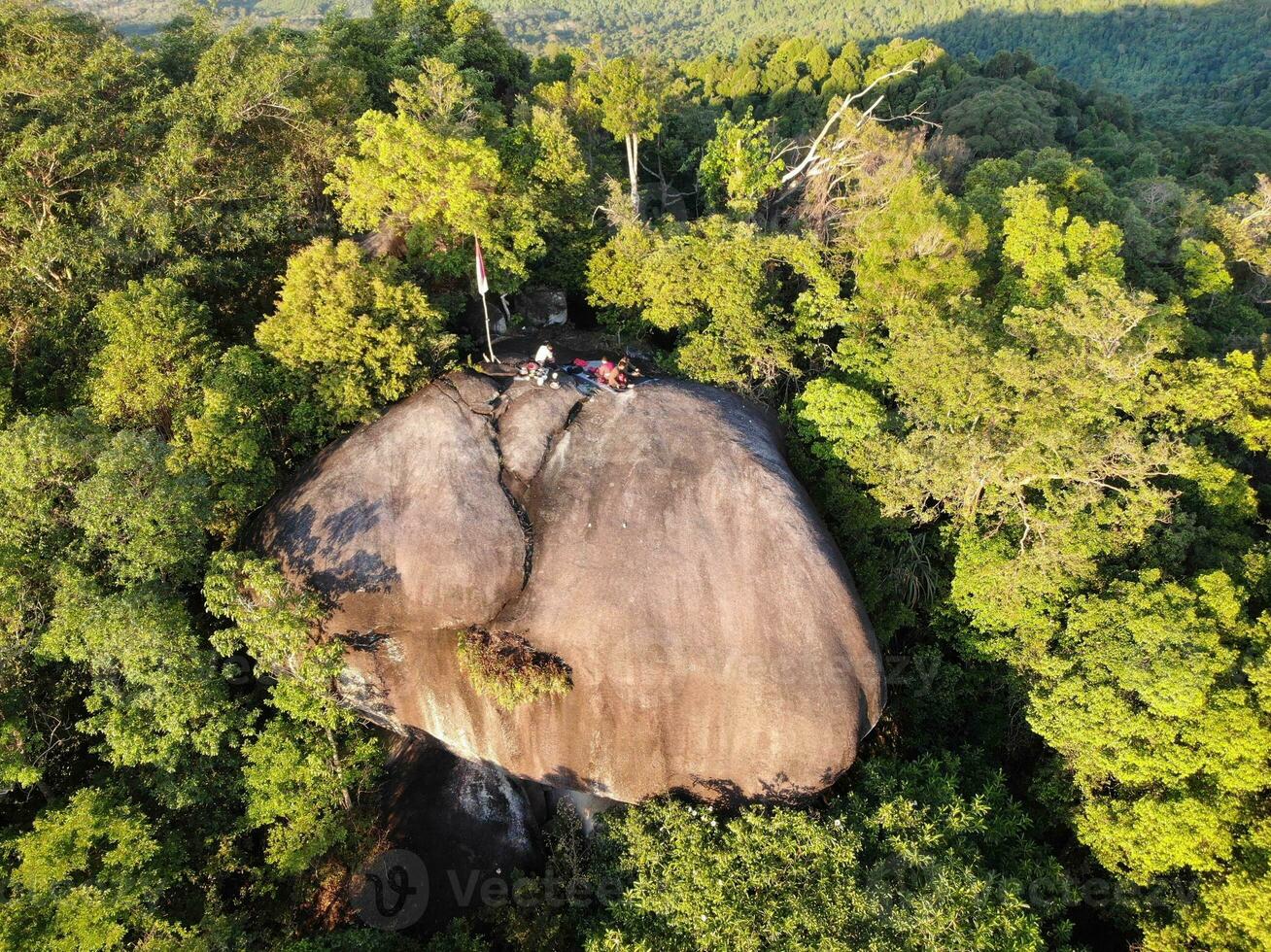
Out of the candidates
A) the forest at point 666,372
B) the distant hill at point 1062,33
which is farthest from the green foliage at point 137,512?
the distant hill at point 1062,33

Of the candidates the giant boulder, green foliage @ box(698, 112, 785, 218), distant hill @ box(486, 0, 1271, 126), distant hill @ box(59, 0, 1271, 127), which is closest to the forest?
the giant boulder

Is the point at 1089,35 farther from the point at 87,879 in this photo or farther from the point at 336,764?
the point at 87,879

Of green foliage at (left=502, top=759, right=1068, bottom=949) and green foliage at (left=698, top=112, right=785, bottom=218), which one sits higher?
green foliage at (left=698, top=112, right=785, bottom=218)

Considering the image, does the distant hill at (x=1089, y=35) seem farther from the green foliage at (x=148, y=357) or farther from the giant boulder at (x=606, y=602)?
the green foliage at (x=148, y=357)

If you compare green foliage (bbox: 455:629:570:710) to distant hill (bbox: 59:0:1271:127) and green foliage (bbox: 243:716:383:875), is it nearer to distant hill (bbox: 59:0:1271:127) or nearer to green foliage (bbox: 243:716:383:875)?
green foliage (bbox: 243:716:383:875)

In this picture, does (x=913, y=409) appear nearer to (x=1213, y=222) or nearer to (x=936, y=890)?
(x=936, y=890)

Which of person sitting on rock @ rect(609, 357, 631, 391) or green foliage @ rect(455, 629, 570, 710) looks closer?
green foliage @ rect(455, 629, 570, 710)

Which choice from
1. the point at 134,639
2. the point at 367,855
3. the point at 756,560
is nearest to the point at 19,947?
the point at 134,639
